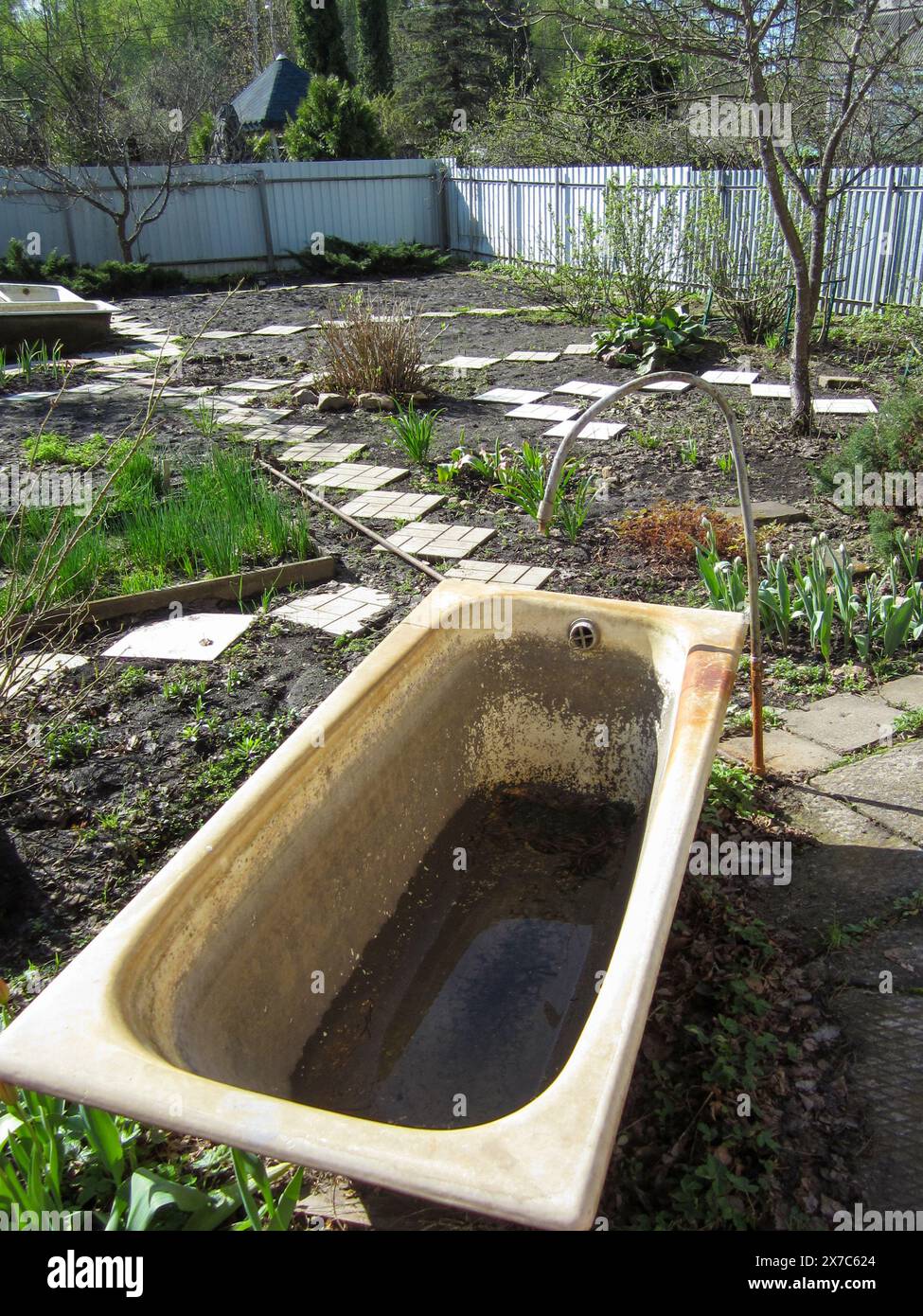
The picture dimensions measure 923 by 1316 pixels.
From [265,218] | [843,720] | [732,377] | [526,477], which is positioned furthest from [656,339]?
[265,218]

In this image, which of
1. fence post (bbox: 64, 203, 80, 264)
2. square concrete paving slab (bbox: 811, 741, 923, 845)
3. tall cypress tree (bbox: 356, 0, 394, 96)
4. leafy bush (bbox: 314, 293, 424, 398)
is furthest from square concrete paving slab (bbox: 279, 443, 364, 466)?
tall cypress tree (bbox: 356, 0, 394, 96)

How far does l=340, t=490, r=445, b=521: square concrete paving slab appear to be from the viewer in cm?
547

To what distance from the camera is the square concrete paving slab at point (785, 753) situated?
10.0 ft

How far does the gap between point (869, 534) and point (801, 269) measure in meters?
2.21

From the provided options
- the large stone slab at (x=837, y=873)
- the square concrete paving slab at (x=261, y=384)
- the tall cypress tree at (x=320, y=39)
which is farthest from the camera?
the tall cypress tree at (x=320, y=39)

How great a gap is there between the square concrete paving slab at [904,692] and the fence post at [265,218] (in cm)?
1488

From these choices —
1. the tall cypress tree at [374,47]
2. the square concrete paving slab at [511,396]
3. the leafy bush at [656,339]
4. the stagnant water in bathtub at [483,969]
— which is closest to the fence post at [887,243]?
the leafy bush at [656,339]

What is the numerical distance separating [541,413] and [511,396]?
68 centimetres

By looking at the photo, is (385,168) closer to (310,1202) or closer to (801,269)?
(801,269)

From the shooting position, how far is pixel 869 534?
4680mm

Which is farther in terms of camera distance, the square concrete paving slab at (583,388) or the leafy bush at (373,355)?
the square concrete paving slab at (583,388)

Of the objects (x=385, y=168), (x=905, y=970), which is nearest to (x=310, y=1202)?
(x=905, y=970)

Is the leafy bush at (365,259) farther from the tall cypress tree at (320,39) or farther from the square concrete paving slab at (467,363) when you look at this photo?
the tall cypress tree at (320,39)

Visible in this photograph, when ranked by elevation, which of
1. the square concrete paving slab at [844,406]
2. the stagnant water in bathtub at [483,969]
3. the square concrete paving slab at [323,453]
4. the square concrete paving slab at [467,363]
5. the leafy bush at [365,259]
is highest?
the leafy bush at [365,259]
